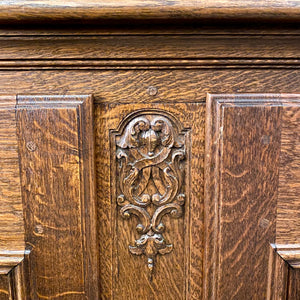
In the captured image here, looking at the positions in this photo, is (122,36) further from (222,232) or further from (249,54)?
(222,232)

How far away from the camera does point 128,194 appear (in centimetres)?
45

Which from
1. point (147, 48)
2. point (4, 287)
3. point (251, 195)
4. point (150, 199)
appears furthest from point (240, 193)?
point (4, 287)

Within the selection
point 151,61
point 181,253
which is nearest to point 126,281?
point 181,253

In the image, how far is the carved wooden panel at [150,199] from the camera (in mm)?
437

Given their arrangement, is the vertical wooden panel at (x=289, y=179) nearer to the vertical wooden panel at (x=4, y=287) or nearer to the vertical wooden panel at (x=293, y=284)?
the vertical wooden panel at (x=293, y=284)

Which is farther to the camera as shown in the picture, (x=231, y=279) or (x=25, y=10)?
(x=231, y=279)

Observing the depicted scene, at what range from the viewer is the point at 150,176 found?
445 mm

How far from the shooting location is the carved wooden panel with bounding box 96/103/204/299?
0.44m

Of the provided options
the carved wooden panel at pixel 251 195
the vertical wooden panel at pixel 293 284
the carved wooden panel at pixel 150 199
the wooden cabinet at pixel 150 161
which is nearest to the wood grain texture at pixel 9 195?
the wooden cabinet at pixel 150 161

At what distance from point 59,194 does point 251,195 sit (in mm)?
250

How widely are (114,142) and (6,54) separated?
0.55ft

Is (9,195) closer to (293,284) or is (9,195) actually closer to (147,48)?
(147,48)

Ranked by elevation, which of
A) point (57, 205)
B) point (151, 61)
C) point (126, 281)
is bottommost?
point (126, 281)

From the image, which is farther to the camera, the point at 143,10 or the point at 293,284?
the point at 293,284
